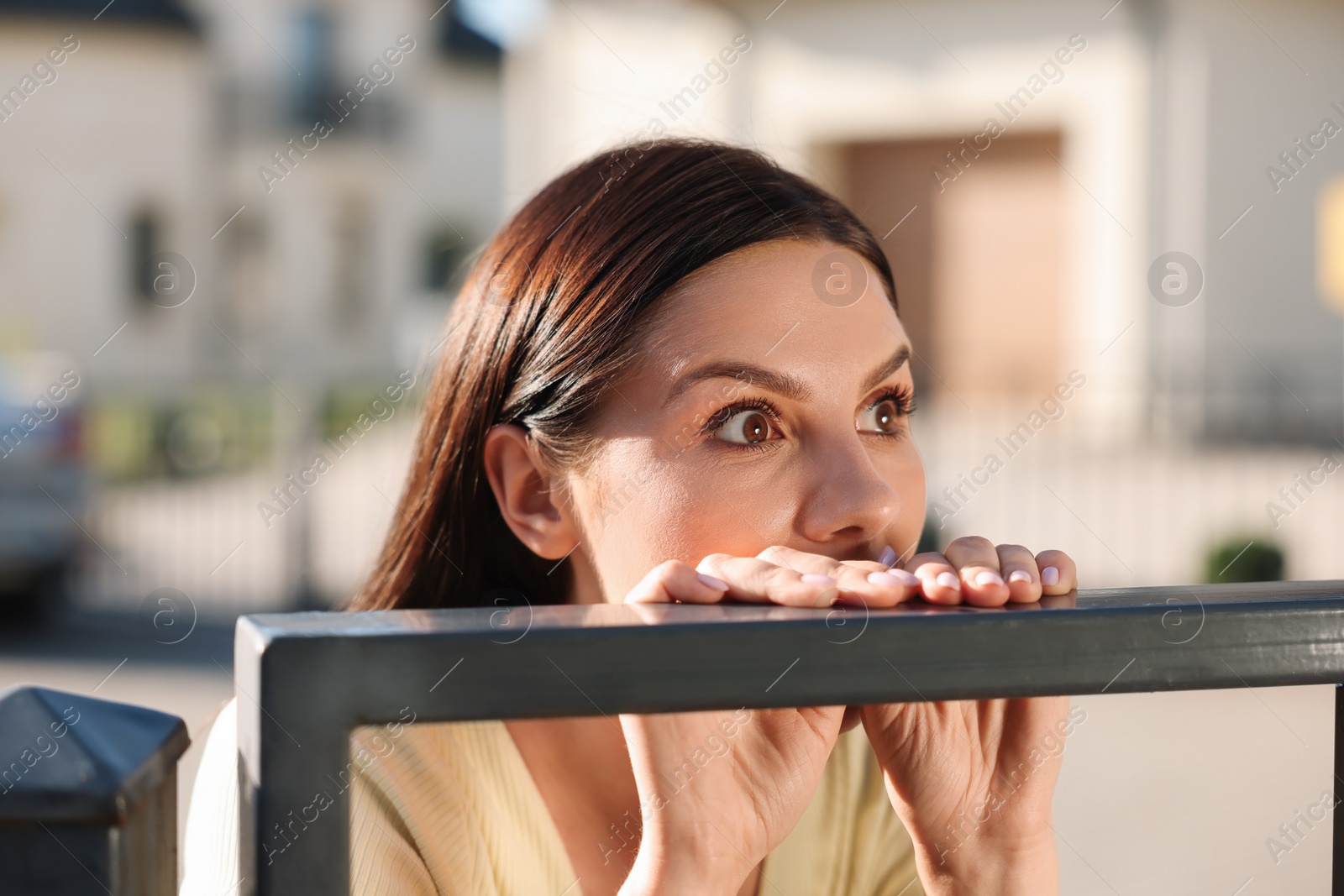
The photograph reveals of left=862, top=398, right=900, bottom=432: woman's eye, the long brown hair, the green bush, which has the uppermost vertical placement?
the green bush

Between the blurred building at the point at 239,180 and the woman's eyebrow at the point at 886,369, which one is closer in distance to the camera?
the woman's eyebrow at the point at 886,369

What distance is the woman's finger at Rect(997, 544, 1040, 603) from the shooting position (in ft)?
3.07

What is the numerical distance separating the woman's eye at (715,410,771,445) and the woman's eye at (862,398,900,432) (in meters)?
0.20

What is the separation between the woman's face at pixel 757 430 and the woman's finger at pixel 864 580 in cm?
45

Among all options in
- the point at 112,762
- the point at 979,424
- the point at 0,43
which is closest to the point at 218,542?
the point at 979,424

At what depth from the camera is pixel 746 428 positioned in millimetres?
1619

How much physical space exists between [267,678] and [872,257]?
1.43 meters

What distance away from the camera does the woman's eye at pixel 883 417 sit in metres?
1.76

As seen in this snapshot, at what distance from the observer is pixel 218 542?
349 inches

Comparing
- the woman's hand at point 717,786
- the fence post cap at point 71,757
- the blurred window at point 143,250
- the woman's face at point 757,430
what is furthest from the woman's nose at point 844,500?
the blurred window at point 143,250

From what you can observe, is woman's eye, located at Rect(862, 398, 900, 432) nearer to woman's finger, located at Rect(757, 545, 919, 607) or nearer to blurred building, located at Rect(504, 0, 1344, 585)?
woman's finger, located at Rect(757, 545, 919, 607)

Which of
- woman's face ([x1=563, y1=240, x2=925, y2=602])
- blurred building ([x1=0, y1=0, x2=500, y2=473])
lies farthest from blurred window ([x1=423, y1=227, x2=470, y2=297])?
woman's face ([x1=563, y1=240, x2=925, y2=602])

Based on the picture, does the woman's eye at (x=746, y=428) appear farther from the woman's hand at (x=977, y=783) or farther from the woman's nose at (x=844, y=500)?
the woman's hand at (x=977, y=783)

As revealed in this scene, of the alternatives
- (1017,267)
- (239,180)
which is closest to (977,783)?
(1017,267)
